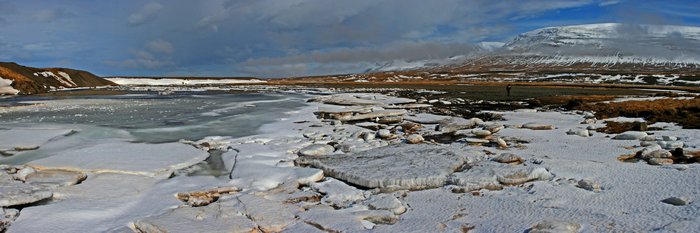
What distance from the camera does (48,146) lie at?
9.86 metres

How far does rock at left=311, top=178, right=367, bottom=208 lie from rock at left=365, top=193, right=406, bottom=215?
0.75 ft

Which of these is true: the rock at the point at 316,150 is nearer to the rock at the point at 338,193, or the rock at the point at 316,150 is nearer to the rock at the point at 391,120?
the rock at the point at 338,193

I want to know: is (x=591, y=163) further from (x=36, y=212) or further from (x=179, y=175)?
(x=36, y=212)

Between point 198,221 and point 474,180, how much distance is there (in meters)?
3.81

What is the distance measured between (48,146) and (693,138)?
547 inches

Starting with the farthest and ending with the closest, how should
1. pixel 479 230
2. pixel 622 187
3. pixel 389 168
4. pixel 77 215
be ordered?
pixel 389 168
pixel 622 187
pixel 77 215
pixel 479 230

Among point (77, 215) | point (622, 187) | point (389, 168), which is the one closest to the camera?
point (77, 215)

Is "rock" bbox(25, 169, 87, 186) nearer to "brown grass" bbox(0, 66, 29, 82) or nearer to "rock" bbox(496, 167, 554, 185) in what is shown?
"rock" bbox(496, 167, 554, 185)

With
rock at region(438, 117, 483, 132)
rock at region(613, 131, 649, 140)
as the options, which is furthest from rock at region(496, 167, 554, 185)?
rock at region(438, 117, 483, 132)

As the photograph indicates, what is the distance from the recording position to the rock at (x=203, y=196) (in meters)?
6.16

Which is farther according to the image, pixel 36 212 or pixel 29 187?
pixel 29 187

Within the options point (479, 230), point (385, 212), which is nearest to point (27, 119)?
point (385, 212)

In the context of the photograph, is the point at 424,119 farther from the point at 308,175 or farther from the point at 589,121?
the point at 308,175

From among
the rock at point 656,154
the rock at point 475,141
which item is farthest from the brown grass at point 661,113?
the rock at point 475,141
